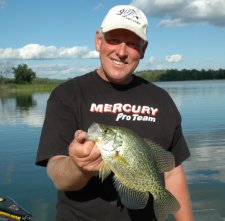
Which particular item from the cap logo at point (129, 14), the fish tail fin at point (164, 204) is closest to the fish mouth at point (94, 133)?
the fish tail fin at point (164, 204)

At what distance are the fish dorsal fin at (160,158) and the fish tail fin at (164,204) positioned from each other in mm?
188

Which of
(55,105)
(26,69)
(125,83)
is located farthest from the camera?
(26,69)

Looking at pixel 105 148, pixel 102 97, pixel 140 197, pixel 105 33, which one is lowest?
pixel 140 197

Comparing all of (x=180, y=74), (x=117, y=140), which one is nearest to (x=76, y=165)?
(x=117, y=140)

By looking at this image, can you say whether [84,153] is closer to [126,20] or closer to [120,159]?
[120,159]

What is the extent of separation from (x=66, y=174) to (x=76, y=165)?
222mm

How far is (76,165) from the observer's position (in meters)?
2.67

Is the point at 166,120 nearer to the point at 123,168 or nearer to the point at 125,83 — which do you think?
the point at 125,83

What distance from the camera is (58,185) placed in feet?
9.92

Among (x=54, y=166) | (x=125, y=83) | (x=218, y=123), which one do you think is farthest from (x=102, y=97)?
(x=218, y=123)

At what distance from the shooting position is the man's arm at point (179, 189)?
12.4ft

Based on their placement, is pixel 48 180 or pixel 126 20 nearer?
pixel 126 20

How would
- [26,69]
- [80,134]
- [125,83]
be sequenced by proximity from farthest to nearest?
[26,69], [125,83], [80,134]

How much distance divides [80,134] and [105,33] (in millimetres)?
1299
